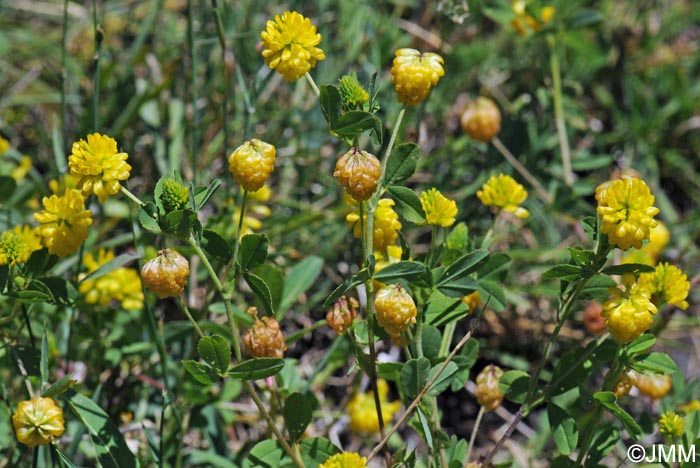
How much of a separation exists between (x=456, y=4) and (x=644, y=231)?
33.2 inches

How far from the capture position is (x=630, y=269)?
47.6 inches

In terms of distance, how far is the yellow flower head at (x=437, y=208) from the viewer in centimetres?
129

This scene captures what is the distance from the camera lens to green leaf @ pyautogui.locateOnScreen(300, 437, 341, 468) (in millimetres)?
1372

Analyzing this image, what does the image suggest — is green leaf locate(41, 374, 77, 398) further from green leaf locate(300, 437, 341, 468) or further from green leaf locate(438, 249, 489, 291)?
green leaf locate(438, 249, 489, 291)

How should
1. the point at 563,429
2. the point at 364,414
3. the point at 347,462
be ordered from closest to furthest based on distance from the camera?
the point at 347,462 < the point at 563,429 < the point at 364,414

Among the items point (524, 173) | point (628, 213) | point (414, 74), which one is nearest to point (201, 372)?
point (414, 74)

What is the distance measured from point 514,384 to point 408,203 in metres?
0.36

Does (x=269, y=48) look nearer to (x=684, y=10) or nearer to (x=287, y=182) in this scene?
(x=287, y=182)

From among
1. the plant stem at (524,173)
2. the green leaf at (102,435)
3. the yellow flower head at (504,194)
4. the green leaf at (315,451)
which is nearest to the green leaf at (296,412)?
the green leaf at (315,451)

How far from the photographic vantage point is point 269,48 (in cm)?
125

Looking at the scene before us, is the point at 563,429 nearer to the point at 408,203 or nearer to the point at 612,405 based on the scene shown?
the point at 612,405

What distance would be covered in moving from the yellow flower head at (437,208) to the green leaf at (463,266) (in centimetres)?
6

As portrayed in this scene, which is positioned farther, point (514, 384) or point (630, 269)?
point (514, 384)

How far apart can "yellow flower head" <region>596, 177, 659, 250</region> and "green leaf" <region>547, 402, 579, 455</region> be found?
1.12ft
